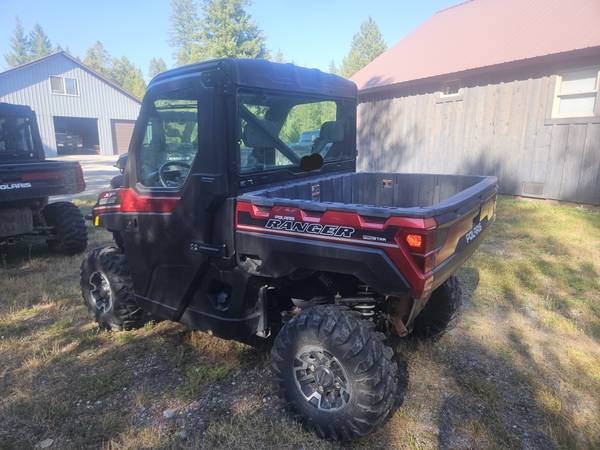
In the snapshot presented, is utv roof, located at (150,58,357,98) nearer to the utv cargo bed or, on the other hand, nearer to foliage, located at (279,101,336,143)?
foliage, located at (279,101,336,143)

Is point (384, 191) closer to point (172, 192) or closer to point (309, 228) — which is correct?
point (309, 228)

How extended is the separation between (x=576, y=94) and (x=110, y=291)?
930cm

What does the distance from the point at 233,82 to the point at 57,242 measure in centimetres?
496

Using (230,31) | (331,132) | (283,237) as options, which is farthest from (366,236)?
(230,31)

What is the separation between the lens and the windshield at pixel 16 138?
6375 millimetres

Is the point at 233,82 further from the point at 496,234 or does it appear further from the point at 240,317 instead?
the point at 496,234

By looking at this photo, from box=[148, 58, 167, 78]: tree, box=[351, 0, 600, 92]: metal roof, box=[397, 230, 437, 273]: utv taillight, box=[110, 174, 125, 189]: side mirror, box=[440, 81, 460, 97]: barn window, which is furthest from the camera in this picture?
box=[148, 58, 167, 78]: tree

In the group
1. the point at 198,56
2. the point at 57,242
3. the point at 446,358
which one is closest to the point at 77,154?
the point at 198,56

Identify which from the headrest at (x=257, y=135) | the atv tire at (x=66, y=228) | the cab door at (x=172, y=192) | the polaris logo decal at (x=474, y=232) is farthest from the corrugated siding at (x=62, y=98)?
the polaris logo decal at (x=474, y=232)

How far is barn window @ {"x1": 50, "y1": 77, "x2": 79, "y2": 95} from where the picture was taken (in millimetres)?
27156

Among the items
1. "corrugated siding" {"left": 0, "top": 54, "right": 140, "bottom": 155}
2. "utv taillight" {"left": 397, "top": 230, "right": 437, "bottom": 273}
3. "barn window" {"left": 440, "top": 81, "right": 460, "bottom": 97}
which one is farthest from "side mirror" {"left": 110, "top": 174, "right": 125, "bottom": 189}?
"corrugated siding" {"left": 0, "top": 54, "right": 140, "bottom": 155}

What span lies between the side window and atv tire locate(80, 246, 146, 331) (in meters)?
0.99

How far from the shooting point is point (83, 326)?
412 centimetres

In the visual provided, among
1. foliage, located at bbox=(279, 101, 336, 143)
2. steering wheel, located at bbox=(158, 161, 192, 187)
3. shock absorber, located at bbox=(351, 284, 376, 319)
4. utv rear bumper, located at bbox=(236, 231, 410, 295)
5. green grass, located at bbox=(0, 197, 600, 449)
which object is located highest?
foliage, located at bbox=(279, 101, 336, 143)
